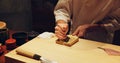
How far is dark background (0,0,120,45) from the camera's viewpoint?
3055mm

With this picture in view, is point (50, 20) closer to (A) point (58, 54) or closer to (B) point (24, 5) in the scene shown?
(B) point (24, 5)

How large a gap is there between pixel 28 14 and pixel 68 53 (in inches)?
85.4

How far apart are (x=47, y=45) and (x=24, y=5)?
199 cm

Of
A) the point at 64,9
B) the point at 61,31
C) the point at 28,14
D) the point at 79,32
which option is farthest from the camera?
the point at 28,14

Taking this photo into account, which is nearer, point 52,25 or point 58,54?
point 58,54

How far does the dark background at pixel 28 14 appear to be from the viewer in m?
3.05

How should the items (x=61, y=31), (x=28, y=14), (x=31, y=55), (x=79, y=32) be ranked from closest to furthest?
(x=31, y=55)
(x=61, y=31)
(x=79, y=32)
(x=28, y=14)

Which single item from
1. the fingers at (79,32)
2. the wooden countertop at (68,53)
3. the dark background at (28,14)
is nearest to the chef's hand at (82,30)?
the fingers at (79,32)

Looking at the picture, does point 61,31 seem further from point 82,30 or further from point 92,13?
point 92,13

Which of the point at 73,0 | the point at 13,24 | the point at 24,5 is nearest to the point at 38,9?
the point at 24,5

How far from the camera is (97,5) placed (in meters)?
1.51

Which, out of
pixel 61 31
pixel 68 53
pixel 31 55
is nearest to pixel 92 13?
pixel 61 31

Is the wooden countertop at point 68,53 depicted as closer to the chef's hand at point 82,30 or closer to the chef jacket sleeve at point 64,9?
the chef's hand at point 82,30

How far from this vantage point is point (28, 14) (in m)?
3.26
